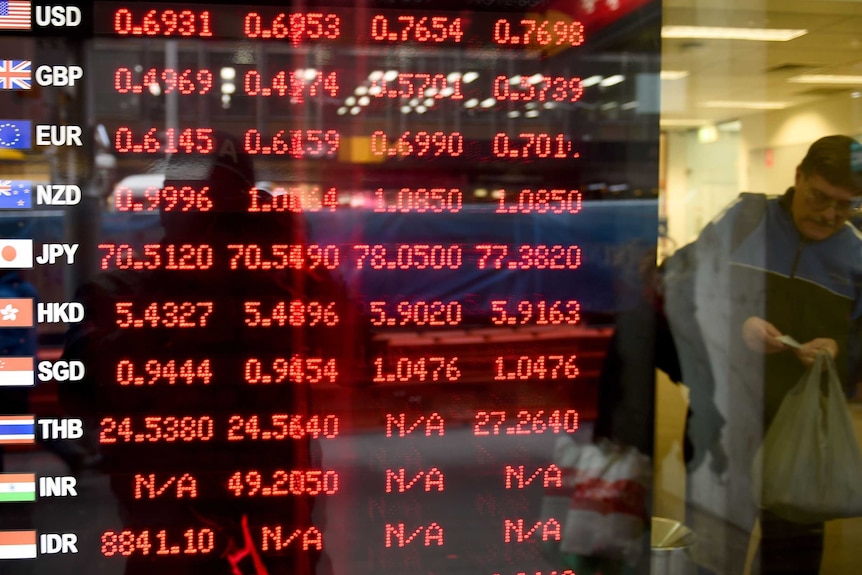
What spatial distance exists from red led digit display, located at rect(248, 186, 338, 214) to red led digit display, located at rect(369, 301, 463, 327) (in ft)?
1.07

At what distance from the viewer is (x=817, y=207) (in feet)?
11.4

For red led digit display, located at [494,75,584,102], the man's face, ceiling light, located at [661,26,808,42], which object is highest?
ceiling light, located at [661,26,808,42]

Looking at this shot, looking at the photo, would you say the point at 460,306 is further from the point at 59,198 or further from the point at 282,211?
the point at 59,198

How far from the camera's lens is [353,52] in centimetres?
290

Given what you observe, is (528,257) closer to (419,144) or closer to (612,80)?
(419,144)

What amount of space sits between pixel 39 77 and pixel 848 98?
287cm

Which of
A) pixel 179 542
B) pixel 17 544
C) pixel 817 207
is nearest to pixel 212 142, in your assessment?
pixel 179 542

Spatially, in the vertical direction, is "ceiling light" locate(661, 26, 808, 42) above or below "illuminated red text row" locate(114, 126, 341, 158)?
above

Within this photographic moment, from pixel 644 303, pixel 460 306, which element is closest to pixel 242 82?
pixel 460 306

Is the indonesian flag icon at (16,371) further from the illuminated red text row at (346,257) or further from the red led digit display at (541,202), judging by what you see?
the red led digit display at (541,202)

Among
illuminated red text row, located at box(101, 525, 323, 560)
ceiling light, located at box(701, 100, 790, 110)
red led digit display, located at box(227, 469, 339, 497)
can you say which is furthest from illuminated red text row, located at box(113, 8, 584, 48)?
illuminated red text row, located at box(101, 525, 323, 560)

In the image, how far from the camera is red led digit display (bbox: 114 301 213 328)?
2826 millimetres

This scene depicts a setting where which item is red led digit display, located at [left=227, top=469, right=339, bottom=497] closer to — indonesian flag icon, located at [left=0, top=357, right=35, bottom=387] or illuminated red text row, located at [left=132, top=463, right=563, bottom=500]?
illuminated red text row, located at [left=132, top=463, right=563, bottom=500]

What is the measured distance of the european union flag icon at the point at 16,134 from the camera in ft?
9.18
